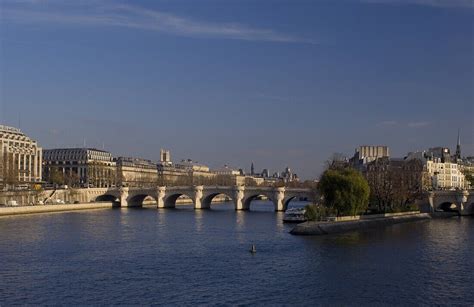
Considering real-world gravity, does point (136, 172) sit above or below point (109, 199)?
above

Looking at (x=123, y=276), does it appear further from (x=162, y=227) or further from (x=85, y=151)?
(x=85, y=151)

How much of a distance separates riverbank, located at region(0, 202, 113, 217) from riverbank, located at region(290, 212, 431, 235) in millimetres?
33920

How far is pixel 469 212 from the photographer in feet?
285

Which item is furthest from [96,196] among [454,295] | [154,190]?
[454,295]

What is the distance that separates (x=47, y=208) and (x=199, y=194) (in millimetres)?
26003

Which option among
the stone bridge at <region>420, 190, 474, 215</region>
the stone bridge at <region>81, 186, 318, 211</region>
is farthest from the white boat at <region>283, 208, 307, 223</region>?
the stone bridge at <region>420, 190, 474, 215</region>

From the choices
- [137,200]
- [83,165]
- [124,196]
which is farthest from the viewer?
[83,165]

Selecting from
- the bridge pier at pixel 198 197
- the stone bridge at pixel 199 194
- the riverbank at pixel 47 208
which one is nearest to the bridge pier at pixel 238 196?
the stone bridge at pixel 199 194

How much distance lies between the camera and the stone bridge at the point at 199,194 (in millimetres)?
96250

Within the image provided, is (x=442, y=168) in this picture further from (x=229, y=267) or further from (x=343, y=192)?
(x=229, y=267)

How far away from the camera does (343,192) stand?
59.9 m

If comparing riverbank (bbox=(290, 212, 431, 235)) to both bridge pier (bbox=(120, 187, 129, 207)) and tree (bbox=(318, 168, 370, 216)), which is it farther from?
bridge pier (bbox=(120, 187, 129, 207))

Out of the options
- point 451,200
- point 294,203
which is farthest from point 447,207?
point 294,203

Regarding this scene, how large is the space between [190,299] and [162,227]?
109 feet
